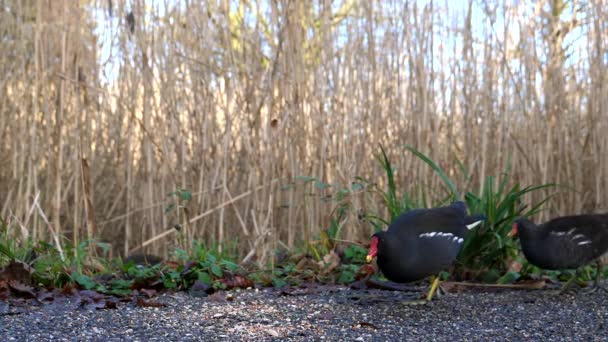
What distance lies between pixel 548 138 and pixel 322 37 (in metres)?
1.44

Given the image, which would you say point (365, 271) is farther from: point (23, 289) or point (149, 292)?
point (23, 289)

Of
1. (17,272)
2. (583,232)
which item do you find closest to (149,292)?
(17,272)

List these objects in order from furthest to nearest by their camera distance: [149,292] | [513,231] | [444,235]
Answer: [513,231] < [149,292] < [444,235]

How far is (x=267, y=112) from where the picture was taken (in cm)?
447


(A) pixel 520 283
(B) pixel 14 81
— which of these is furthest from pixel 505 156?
(B) pixel 14 81

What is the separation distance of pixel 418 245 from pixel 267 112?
162 centimetres

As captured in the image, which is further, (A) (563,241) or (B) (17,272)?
(A) (563,241)

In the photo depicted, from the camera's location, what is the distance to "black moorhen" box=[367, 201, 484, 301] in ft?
10.1

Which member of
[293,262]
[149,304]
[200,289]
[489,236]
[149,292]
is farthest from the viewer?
[293,262]

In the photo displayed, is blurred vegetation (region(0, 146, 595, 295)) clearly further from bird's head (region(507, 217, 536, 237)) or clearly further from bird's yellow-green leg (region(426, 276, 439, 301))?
bird's yellow-green leg (region(426, 276, 439, 301))

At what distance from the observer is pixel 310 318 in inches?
114

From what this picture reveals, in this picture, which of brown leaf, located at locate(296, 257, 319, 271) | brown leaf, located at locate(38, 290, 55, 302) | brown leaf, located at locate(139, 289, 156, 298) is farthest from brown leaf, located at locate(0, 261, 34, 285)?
brown leaf, located at locate(296, 257, 319, 271)

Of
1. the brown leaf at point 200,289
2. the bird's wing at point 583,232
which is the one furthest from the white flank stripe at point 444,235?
the brown leaf at point 200,289

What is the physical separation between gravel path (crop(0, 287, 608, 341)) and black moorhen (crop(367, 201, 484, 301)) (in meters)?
0.15
